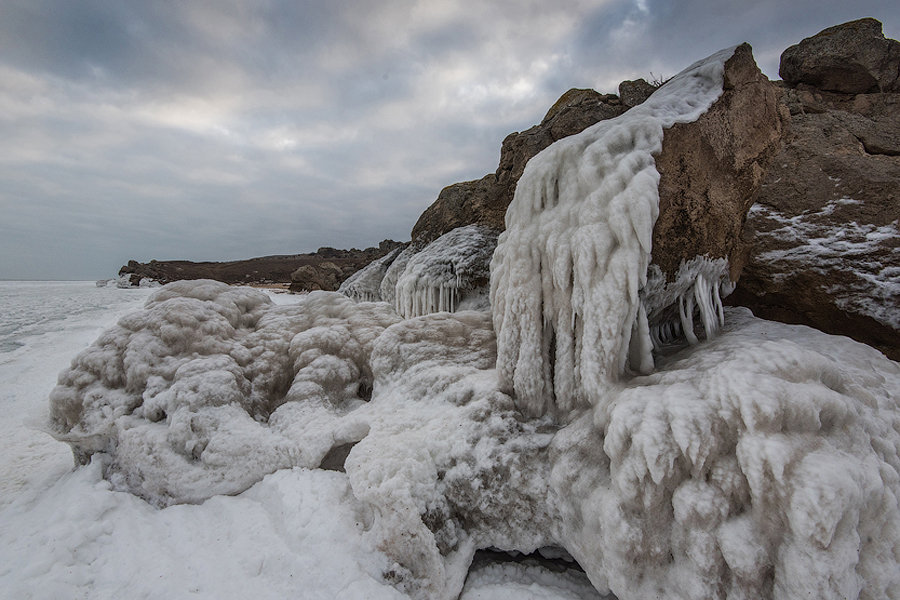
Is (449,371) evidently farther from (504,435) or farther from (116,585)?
(116,585)

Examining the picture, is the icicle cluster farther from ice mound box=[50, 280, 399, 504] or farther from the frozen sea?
ice mound box=[50, 280, 399, 504]

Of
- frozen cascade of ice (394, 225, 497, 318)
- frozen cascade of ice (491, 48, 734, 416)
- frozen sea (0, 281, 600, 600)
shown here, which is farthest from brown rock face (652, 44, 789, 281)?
frozen cascade of ice (394, 225, 497, 318)

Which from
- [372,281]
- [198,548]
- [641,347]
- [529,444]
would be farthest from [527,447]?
[372,281]

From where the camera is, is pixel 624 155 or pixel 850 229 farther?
pixel 850 229

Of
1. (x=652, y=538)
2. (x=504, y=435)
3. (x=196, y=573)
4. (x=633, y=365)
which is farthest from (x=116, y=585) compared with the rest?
(x=633, y=365)

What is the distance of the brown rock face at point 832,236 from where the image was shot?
3.66 metres

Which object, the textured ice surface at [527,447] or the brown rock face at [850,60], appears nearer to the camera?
the textured ice surface at [527,447]

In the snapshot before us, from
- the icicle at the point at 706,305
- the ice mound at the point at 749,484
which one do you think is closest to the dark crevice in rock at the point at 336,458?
the ice mound at the point at 749,484

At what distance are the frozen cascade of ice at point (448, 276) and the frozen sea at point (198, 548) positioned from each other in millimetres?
4154

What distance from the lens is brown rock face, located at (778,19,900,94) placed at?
616 cm

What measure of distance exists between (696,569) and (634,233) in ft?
6.34

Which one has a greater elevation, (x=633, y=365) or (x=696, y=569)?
(x=633, y=365)

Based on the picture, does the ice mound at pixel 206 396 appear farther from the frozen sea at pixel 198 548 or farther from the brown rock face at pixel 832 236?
the brown rock face at pixel 832 236

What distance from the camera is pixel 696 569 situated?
1812 mm
